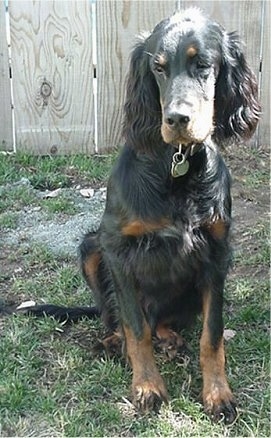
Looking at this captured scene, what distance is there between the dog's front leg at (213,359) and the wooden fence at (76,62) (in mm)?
2720

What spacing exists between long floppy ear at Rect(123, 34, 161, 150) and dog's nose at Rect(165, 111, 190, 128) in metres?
0.32

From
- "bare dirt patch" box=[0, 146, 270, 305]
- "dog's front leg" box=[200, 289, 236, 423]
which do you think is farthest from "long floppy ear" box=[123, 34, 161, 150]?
"bare dirt patch" box=[0, 146, 270, 305]

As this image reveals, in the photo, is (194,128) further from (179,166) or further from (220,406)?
(220,406)

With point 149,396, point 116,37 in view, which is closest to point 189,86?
point 149,396

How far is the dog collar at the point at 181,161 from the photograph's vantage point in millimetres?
2863

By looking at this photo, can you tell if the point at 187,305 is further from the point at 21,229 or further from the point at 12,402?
the point at 21,229

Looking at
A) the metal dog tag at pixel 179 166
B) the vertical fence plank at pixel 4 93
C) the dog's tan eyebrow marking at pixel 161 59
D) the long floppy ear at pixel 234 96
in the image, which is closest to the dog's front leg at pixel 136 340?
the metal dog tag at pixel 179 166

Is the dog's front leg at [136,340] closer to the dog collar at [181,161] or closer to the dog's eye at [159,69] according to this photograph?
the dog collar at [181,161]

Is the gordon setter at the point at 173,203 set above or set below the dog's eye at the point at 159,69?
below

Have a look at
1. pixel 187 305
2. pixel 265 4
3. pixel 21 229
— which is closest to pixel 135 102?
pixel 187 305

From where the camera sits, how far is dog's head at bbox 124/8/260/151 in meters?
2.62

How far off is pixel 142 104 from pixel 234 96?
35 centimetres

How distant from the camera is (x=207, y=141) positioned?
2.94 m

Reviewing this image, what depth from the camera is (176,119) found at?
2549mm
